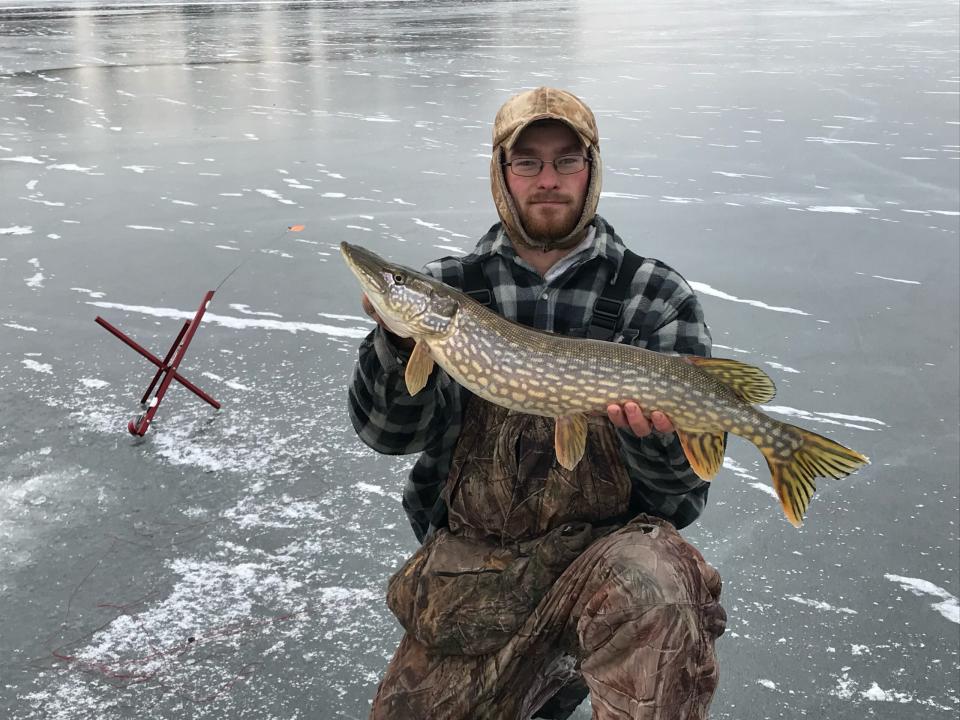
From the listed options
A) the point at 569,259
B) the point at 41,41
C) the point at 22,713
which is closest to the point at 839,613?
the point at 569,259

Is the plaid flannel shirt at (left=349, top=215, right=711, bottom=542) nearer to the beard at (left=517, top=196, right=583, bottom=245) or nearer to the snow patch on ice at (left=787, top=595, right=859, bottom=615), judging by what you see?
the beard at (left=517, top=196, right=583, bottom=245)

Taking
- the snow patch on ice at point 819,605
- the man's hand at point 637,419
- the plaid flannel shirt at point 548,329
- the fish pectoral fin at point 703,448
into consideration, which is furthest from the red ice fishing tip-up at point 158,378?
the snow patch on ice at point 819,605

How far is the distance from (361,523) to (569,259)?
1.25m

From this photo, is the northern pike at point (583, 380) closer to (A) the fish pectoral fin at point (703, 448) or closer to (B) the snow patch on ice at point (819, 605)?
(A) the fish pectoral fin at point (703, 448)

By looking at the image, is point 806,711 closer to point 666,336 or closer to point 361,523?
point 666,336

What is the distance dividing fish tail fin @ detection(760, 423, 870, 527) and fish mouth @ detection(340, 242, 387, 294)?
1017 mm

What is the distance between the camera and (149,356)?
3.72 m

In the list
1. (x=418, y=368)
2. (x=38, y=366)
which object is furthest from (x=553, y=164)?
(x=38, y=366)

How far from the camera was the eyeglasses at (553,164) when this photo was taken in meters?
2.54

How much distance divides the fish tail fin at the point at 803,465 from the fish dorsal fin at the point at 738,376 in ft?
0.36

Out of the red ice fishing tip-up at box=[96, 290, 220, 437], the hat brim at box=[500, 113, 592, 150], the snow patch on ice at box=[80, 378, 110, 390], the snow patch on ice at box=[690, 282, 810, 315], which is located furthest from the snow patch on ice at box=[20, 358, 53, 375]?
the snow patch on ice at box=[690, 282, 810, 315]

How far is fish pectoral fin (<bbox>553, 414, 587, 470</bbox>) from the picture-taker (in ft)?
7.22

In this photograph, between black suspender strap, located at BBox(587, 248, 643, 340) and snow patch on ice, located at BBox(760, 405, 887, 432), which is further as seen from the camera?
snow patch on ice, located at BBox(760, 405, 887, 432)

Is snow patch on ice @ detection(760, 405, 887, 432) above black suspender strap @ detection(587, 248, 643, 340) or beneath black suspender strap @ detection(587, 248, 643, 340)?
beneath
